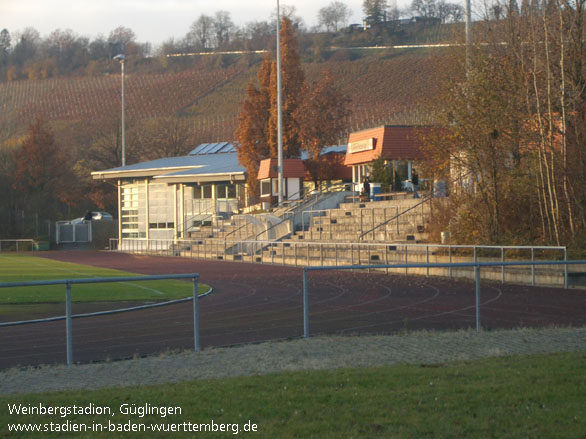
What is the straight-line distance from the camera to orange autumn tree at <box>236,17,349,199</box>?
5044 cm

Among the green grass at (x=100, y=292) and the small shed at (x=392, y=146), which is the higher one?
the small shed at (x=392, y=146)

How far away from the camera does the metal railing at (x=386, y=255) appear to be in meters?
21.1

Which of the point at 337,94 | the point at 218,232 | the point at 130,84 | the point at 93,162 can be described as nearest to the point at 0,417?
the point at 218,232

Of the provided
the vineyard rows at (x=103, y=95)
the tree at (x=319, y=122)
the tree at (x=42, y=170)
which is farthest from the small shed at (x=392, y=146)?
the vineyard rows at (x=103, y=95)

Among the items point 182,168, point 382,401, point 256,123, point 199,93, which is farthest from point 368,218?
point 199,93

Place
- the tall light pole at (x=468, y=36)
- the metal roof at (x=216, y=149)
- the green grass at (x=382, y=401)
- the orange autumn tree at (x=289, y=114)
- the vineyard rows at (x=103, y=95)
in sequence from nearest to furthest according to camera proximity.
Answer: the green grass at (x=382, y=401)
the tall light pole at (x=468, y=36)
the orange autumn tree at (x=289, y=114)
the metal roof at (x=216, y=149)
the vineyard rows at (x=103, y=95)

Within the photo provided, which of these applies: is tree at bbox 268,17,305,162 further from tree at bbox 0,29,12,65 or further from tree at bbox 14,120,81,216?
tree at bbox 0,29,12,65

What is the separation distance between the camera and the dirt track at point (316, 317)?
503 inches

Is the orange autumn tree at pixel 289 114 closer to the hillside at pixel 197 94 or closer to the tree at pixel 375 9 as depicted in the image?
A: the hillside at pixel 197 94

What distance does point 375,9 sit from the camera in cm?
16212

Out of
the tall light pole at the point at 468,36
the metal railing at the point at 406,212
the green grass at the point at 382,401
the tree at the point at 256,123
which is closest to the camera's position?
the green grass at the point at 382,401

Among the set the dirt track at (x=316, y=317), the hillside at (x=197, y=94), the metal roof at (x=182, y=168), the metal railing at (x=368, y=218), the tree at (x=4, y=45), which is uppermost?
the tree at (x=4, y=45)

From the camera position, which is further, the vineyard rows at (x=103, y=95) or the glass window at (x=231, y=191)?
the vineyard rows at (x=103, y=95)

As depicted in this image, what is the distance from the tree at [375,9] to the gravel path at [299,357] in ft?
511
